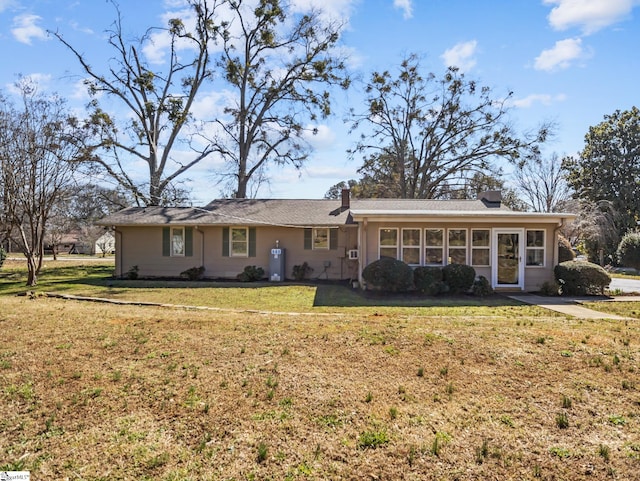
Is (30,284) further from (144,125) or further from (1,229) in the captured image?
(144,125)

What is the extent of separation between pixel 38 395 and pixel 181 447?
6.51 feet

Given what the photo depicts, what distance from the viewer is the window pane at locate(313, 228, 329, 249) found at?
51.1 feet

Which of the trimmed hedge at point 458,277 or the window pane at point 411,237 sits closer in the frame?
the trimmed hedge at point 458,277

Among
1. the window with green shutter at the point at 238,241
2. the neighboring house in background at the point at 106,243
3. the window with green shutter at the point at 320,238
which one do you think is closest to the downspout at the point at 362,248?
the window with green shutter at the point at 320,238

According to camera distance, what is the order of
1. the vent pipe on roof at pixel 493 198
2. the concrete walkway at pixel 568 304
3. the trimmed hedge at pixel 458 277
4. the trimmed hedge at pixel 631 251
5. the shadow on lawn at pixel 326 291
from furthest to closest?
the trimmed hedge at pixel 631 251
the vent pipe on roof at pixel 493 198
the trimmed hedge at pixel 458 277
the shadow on lawn at pixel 326 291
the concrete walkway at pixel 568 304

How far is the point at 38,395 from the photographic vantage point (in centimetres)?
417

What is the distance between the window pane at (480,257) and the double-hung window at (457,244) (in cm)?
28

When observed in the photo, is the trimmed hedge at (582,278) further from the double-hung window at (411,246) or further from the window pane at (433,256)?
the double-hung window at (411,246)

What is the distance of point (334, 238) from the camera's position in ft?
51.1

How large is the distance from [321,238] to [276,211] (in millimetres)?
2603

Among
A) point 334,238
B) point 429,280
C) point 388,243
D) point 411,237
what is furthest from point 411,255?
point 334,238

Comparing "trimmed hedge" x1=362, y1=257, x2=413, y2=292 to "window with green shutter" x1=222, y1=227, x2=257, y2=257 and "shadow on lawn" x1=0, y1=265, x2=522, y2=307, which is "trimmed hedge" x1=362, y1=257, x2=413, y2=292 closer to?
"shadow on lawn" x1=0, y1=265, x2=522, y2=307

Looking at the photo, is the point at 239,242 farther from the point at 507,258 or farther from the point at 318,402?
the point at 318,402

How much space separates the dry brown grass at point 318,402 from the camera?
3.09 meters
